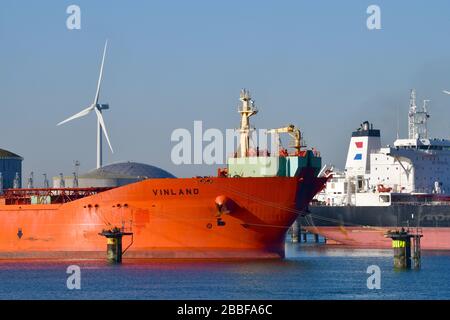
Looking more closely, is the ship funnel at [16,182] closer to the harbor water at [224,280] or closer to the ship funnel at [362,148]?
the harbor water at [224,280]

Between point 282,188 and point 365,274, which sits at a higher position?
point 282,188

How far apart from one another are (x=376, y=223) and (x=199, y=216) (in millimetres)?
22262

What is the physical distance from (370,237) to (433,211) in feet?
14.5

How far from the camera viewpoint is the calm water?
38244 mm

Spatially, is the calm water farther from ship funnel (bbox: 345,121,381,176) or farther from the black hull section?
ship funnel (bbox: 345,121,381,176)

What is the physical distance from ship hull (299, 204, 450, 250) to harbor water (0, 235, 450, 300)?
11631mm

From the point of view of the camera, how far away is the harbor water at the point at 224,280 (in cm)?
3825

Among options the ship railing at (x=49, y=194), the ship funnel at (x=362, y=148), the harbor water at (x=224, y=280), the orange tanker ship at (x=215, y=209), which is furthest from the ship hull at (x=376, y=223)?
the ship railing at (x=49, y=194)

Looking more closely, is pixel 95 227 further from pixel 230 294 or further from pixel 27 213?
pixel 230 294

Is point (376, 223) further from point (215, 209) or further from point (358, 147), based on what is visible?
point (215, 209)

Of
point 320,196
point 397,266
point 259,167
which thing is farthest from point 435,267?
point 320,196

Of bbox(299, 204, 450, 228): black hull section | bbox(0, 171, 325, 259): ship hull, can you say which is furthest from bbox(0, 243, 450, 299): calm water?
bbox(299, 204, 450, 228): black hull section

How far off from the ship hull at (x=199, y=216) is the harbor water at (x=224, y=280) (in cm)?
100

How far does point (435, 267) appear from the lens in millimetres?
50875
